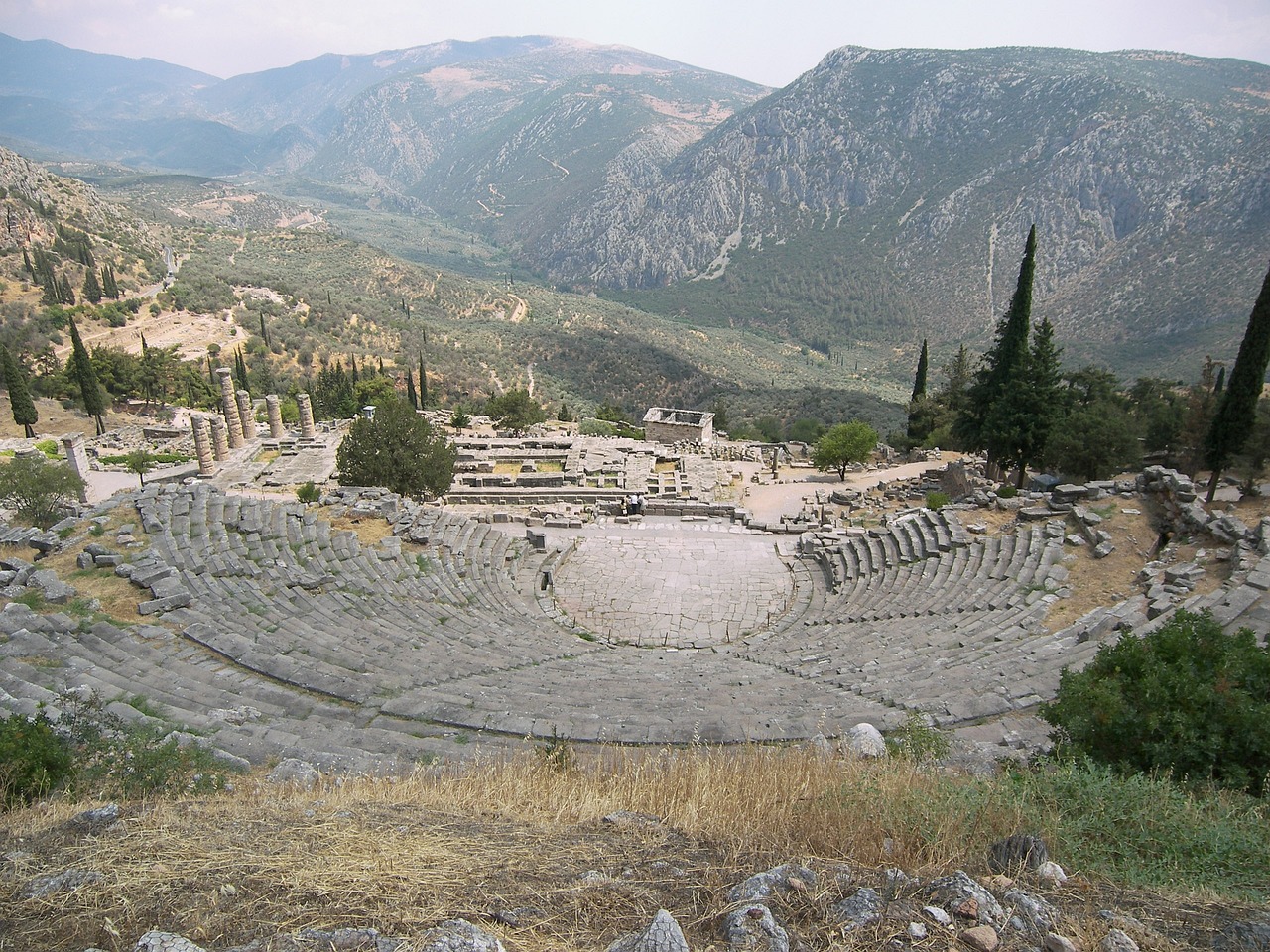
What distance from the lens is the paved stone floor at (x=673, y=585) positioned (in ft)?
58.0

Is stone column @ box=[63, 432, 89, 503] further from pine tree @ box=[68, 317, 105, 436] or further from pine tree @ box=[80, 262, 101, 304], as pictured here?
pine tree @ box=[80, 262, 101, 304]

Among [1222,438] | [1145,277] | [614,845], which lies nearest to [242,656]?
[614,845]

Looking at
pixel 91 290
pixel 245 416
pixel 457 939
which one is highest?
pixel 91 290

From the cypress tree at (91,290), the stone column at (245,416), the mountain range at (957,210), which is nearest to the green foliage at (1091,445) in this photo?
the stone column at (245,416)

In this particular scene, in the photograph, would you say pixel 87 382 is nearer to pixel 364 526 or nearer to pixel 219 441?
pixel 219 441

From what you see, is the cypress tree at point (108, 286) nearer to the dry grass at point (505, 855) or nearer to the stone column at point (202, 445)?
the stone column at point (202, 445)

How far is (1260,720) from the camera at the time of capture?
6.39 m

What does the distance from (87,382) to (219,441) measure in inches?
666

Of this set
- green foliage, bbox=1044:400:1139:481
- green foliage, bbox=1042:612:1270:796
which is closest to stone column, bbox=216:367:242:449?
green foliage, bbox=1044:400:1139:481

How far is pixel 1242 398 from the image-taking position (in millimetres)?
17812

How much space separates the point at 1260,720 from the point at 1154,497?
13.7 m

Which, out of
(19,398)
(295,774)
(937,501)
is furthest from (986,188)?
(295,774)

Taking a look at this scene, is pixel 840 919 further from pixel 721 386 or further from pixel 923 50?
pixel 923 50

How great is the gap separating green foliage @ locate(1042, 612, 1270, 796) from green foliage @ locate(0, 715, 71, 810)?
1010 centimetres
